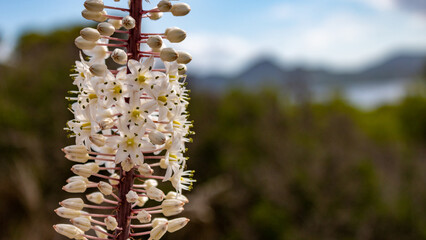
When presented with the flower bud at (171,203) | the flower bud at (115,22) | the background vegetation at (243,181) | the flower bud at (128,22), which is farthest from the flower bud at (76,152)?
the background vegetation at (243,181)

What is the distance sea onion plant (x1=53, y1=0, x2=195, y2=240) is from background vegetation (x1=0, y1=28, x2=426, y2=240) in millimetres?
6899

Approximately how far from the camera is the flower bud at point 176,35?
105 inches

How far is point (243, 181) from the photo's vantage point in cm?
1527

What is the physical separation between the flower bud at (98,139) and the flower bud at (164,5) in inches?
36.6

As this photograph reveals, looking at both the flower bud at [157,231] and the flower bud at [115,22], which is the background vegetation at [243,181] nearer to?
the flower bud at [157,231]

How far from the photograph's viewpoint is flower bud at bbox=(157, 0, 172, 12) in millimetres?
2631

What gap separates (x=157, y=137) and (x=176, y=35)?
74cm

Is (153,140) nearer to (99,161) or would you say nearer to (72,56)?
(99,161)

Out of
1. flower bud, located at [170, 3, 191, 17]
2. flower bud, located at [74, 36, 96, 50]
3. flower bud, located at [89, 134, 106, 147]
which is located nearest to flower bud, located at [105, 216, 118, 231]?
flower bud, located at [89, 134, 106, 147]

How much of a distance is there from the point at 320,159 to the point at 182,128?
13539 millimetres

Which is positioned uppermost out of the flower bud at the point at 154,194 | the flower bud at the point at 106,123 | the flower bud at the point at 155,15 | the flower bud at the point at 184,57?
the flower bud at the point at 155,15

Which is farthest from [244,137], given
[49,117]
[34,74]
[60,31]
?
[60,31]

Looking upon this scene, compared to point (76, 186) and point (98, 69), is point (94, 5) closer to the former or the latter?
point (98, 69)

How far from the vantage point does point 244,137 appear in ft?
68.6
